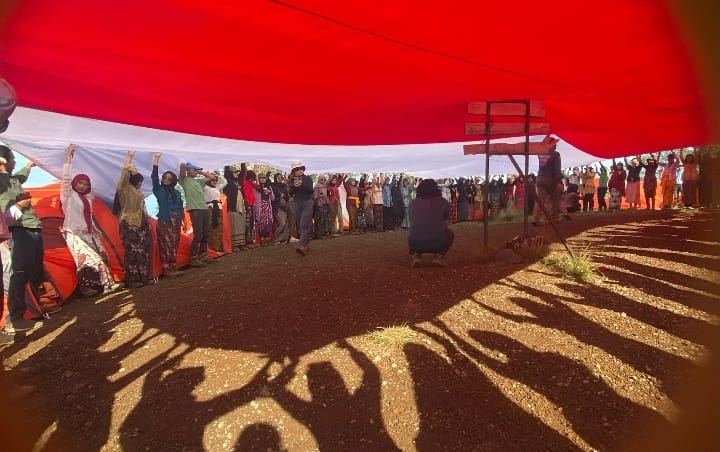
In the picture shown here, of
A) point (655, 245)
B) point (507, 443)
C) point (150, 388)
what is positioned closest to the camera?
point (507, 443)

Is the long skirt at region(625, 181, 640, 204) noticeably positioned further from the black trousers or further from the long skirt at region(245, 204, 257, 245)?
the black trousers

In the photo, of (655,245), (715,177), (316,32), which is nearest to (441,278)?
(316,32)

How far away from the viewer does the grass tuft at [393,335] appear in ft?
9.02

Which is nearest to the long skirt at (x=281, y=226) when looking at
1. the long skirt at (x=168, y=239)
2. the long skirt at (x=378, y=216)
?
the long skirt at (x=378, y=216)

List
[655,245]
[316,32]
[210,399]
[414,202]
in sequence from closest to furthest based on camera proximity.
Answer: [316,32] → [210,399] → [414,202] → [655,245]

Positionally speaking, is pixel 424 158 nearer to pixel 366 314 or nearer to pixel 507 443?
pixel 366 314

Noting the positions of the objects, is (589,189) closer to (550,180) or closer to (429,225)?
(550,180)

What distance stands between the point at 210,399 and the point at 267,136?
3.13 m

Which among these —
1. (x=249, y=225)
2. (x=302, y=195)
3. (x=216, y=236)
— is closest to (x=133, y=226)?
(x=216, y=236)

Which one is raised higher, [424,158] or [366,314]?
[424,158]

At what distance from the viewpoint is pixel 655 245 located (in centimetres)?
516

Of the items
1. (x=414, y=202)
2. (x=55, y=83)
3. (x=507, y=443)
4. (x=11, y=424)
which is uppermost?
(x=55, y=83)

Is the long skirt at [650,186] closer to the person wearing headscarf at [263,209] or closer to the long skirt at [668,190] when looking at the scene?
the long skirt at [668,190]

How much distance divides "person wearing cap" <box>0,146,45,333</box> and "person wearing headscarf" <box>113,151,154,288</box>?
1187 mm
